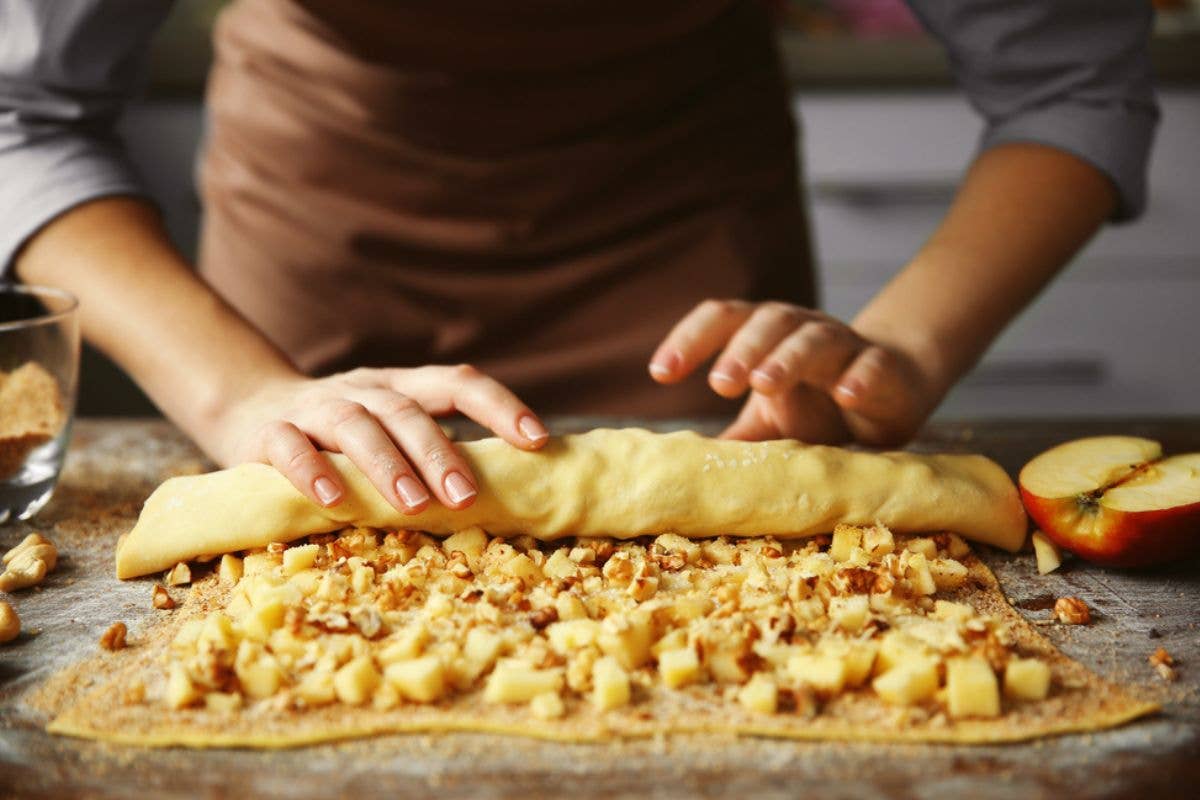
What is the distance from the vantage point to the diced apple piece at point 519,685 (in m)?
0.72

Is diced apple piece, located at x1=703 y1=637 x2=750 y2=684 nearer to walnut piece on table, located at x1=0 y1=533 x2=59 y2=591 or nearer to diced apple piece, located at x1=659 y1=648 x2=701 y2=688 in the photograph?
diced apple piece, located at x1=659 y1=648 x2=701 y2=688

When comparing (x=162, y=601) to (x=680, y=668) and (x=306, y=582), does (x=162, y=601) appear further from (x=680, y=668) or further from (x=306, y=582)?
(x=680, y=668)

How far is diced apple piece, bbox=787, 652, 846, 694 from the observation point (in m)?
0.72

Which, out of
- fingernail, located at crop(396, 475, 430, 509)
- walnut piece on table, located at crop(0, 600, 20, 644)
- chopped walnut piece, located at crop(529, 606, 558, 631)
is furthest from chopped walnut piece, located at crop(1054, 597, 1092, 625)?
walnut piece on table, located at crop(0, 600, 20, 644)

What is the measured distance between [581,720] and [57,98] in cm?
84

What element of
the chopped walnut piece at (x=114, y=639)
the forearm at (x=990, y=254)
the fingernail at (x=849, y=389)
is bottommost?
the chopped walnut piece at (x=114, y=639)

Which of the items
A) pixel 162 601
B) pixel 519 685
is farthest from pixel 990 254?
pixel 162 601

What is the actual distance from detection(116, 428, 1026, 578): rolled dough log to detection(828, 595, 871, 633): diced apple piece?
0.14 m

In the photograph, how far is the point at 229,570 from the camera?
92 cm

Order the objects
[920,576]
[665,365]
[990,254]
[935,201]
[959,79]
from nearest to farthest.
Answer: [920,576]
[665,365]
[990,254]
[959,79]
[935,201]

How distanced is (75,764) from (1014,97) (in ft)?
3.65

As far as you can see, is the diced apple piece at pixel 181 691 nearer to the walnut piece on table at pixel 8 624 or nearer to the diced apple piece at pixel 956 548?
the walnut piece on table at pixel 8 624

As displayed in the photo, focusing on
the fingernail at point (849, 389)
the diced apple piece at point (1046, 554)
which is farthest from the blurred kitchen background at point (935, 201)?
the diced apple piece at point (1046, 554)

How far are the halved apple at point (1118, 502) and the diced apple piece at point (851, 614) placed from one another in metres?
0.22
